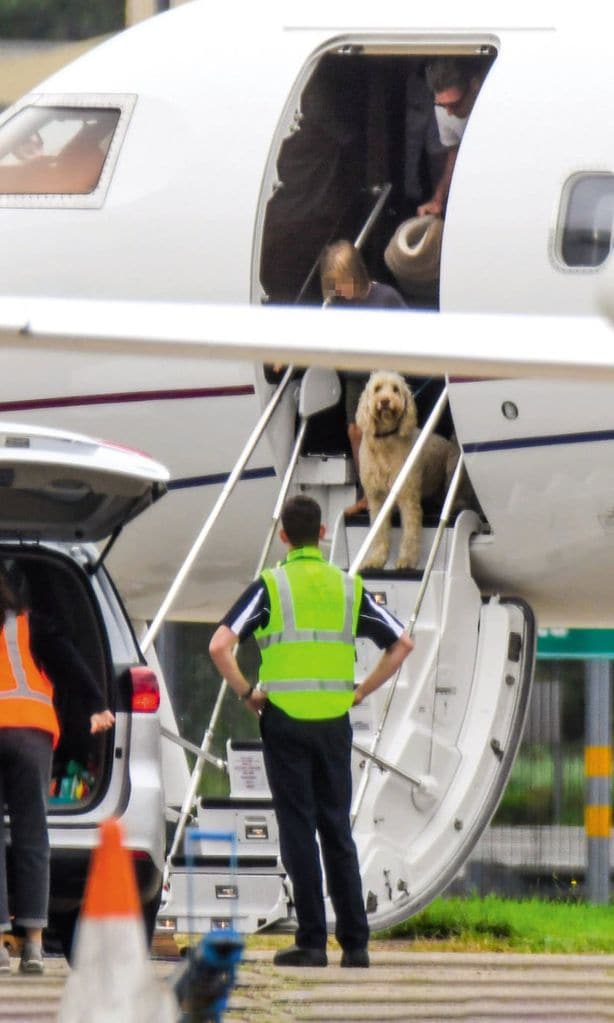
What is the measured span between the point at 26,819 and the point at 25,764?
0.20 metres

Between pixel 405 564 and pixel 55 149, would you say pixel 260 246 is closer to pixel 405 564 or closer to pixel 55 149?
pixel 55 149

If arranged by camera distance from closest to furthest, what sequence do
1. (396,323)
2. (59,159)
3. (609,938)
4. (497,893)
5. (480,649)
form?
(396,323), (480,649), (59,159), (609,938), (497,893)

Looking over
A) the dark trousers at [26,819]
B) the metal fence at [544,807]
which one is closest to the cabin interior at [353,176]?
the dark trousers at [26,819]

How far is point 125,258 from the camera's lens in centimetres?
1137

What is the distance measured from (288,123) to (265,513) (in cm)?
184

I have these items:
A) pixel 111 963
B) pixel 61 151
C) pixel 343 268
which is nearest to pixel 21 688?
pixel 111 963

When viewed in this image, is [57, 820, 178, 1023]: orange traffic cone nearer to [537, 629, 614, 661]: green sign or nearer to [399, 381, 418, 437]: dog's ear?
[399, 381, 418, 437]: dog's ear

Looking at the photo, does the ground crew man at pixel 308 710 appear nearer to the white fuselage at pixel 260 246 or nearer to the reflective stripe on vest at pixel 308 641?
the reflective stripe on vest at pixel 308 641

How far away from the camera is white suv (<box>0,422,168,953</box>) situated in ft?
29.4

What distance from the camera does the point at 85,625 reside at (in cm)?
942

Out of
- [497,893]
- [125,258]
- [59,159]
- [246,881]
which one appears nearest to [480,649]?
[246,881]

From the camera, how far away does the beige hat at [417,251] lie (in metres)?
11.7

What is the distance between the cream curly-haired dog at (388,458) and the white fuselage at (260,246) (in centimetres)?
31

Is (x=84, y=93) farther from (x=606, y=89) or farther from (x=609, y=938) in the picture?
(x=609, y=938)
